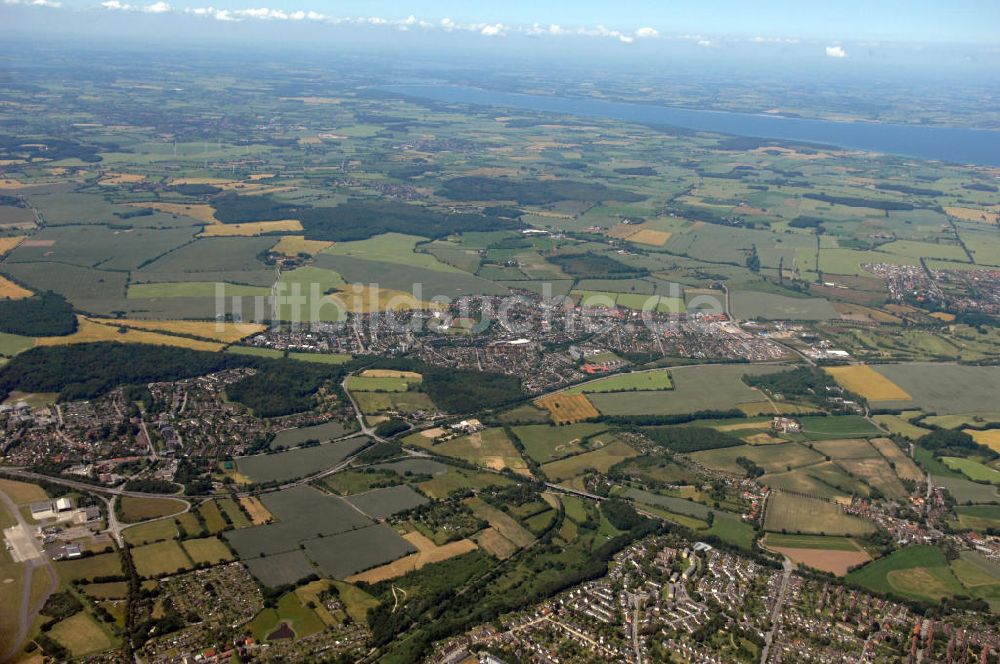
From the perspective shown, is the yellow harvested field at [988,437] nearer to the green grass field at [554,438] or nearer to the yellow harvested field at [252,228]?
the green grass field at [554,438]

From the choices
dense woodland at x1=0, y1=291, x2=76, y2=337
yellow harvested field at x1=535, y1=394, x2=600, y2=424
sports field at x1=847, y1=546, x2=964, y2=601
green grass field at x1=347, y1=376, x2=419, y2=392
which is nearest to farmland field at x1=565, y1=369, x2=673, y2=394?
yellow harvested field at x1=535, y1=394, x2=600, y2=424

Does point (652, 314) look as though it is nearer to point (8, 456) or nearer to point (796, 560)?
point (796, 560)

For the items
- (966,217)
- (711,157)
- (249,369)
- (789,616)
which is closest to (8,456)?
(249,369)

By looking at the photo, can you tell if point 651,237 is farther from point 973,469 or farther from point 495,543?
point 495,543

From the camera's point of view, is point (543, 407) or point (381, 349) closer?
Result: point (543, 407)

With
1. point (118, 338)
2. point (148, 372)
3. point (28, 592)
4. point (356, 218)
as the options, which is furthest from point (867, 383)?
point (356, 218)

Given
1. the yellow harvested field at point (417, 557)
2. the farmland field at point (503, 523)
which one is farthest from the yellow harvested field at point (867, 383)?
the yellow harvested field at point (417, 557)

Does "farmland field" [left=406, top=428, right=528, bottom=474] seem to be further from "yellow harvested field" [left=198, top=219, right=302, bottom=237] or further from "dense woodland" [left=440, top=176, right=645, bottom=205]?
"dense woodland" [left=440, top=176, right=645, bottom=205]
